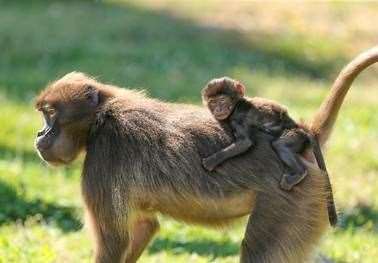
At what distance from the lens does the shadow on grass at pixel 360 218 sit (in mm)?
9320

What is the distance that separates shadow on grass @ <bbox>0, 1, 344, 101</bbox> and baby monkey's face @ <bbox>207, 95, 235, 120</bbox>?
26.2 feet

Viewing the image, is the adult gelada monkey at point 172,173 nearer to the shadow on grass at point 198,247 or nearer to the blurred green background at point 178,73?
the blurred green background at point 178,73

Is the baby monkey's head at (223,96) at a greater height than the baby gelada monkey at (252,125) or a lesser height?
greater

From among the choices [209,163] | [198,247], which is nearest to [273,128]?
[209,163]

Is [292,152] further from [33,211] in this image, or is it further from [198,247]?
[33,211]

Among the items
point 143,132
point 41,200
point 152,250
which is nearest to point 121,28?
point 41,200

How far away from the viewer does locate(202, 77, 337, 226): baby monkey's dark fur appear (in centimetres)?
634

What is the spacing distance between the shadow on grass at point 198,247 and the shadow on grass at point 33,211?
2.70ft

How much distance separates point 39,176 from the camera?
10398 millimetres

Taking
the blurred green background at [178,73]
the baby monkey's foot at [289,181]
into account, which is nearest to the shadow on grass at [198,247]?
the blurred green background at [178,73]

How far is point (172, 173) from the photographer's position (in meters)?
6.41

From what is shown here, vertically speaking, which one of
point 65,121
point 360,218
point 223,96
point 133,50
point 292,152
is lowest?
point 360,218

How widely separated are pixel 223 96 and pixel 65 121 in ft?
3.40

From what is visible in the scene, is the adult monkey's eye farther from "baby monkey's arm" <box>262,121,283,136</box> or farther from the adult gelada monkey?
"baby monkey's arm" <box>262,121,283,136</box>
